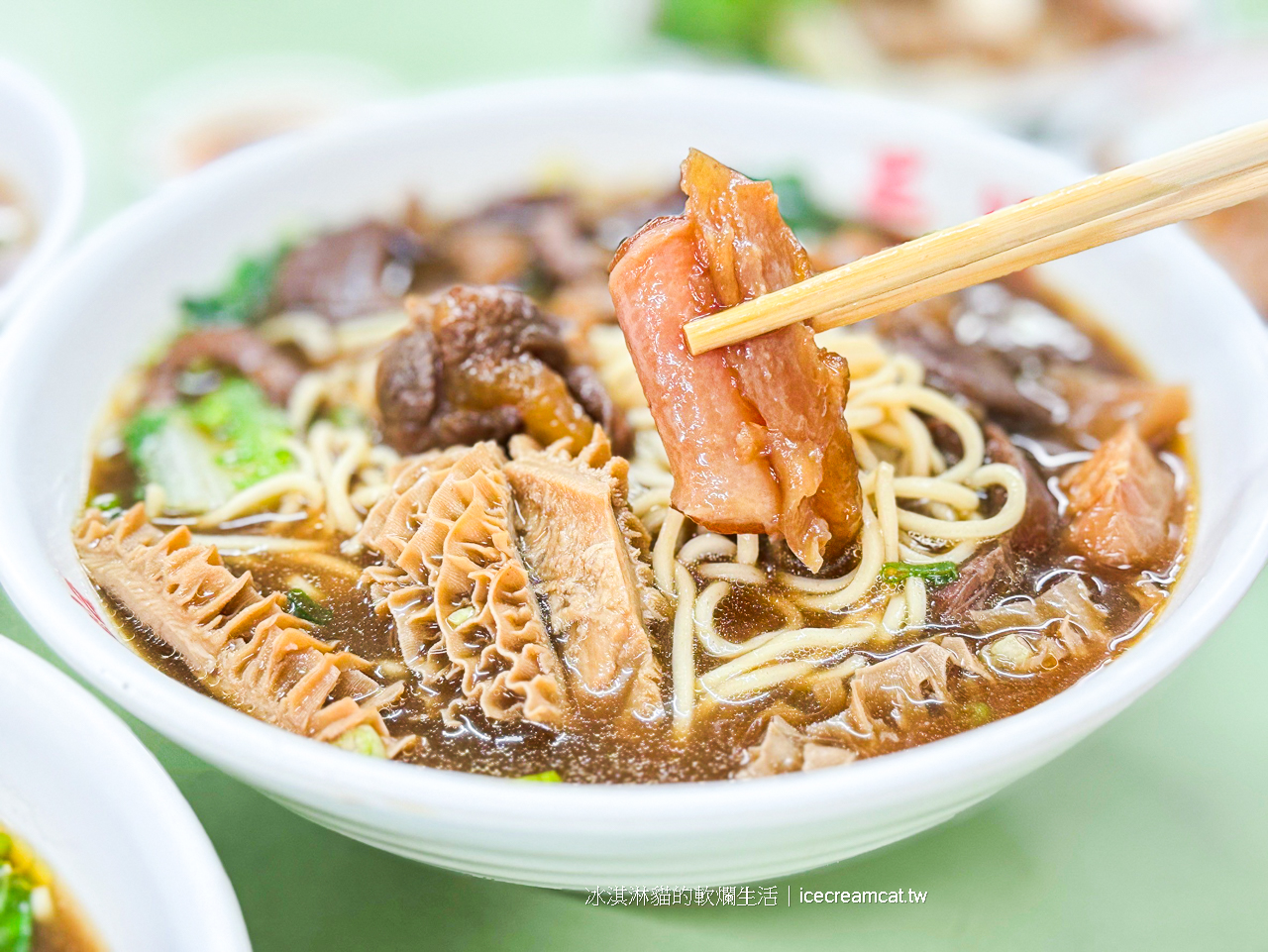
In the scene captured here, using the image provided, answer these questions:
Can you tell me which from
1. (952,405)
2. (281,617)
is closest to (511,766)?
(281,617)

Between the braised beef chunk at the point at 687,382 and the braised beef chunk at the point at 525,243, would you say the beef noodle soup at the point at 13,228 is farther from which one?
the braised beef chunk at the point at 687,382

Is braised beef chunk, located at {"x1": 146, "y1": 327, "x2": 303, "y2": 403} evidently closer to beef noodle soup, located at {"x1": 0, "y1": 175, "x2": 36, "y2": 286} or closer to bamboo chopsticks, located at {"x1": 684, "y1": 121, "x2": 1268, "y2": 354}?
beef noodle soup, located at {"x1": 0, "y1": 175, "x2": 36, "y2": 286}

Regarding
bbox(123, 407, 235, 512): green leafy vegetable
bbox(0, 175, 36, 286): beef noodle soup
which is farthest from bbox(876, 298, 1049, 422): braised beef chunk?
bbox(0, 175, 36, 286): beef noodle soup

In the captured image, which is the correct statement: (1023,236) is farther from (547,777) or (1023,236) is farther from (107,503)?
(107,503)

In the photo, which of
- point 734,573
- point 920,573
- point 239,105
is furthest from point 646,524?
point 239,105

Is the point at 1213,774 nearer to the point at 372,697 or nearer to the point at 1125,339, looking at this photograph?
the point at 1125,339
